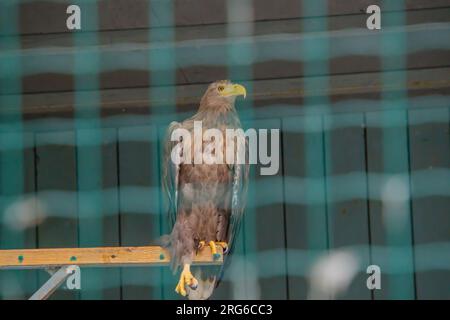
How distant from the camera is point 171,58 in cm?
422

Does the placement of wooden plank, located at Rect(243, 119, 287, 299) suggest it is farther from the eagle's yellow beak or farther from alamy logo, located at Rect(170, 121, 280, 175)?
alamy logo, located at Rect(170, 121, 280, 175)

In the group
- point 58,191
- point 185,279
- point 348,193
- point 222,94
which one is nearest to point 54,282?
point 185,279

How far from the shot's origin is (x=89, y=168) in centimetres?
457

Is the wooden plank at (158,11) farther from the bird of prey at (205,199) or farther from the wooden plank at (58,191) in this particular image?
the wooden plank at (58,191)

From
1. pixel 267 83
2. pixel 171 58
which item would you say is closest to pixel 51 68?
pixel 171 58

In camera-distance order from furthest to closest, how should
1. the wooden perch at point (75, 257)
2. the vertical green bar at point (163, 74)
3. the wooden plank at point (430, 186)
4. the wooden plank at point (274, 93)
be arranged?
1. the wooden plank at point (430, 186)
2. the wooden plank at point (274, 93)
3. the vertical green bar at point (163, 74)
4. the wooden perch at point (75, 257)

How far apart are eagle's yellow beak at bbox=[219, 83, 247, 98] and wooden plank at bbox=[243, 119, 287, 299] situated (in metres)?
0.37

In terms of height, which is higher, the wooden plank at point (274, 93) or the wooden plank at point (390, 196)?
the wooden plank at point (274, 93)

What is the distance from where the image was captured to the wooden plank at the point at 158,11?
4004mm

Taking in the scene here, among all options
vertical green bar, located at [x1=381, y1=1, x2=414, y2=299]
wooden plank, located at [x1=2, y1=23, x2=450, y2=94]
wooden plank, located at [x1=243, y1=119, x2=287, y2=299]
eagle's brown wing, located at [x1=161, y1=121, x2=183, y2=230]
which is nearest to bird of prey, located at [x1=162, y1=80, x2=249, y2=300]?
eagle's brown wing, located at [x1=161, y1=121, x2=183, y2=230]

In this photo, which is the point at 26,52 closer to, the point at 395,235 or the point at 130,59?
the point at 130,59

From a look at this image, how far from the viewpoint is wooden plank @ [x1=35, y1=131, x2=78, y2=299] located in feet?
15.0

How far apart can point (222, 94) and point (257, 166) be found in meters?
0.41

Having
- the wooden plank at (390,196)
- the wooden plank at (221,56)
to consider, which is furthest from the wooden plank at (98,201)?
the wooden plank at (390,196)
